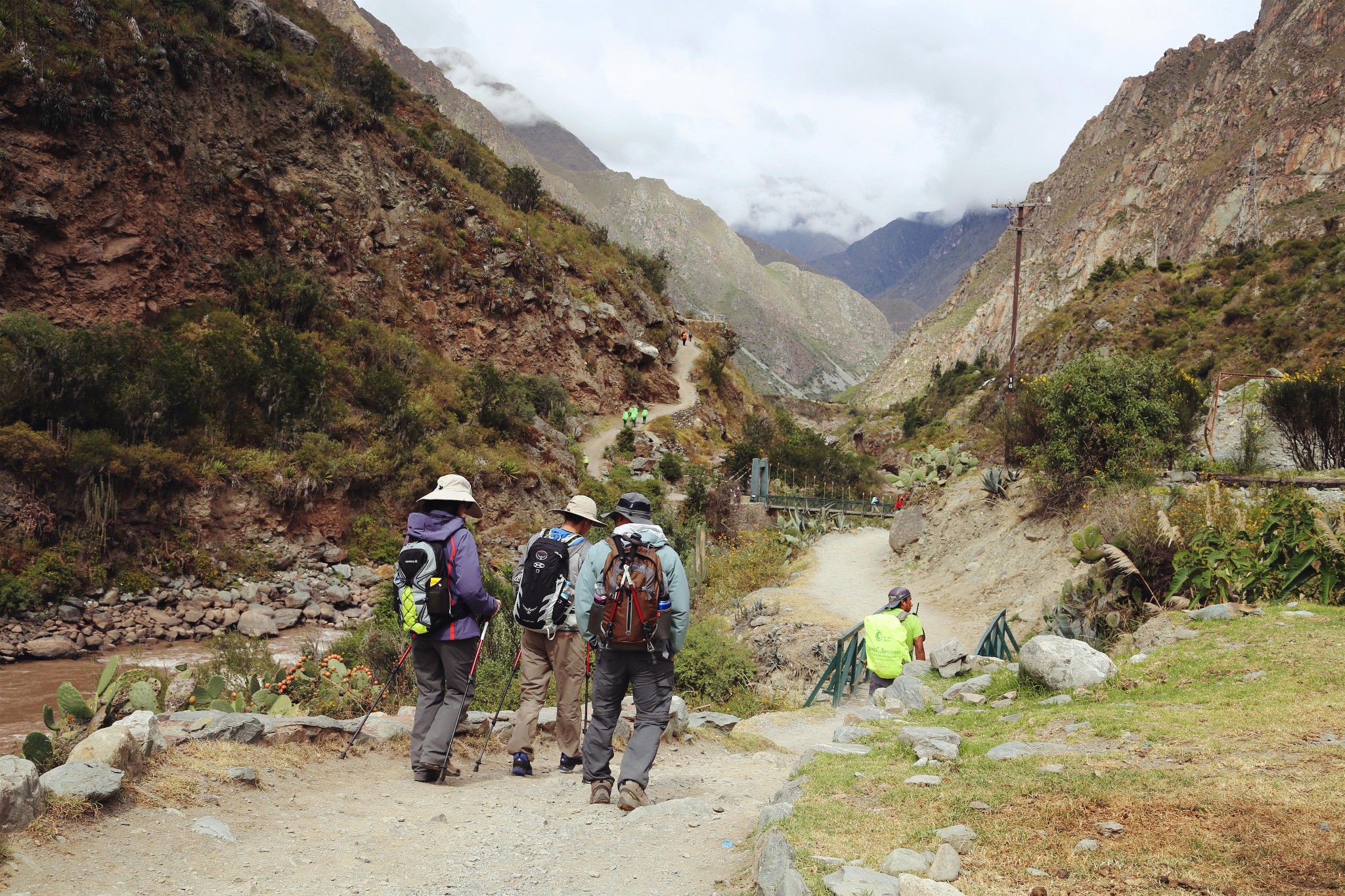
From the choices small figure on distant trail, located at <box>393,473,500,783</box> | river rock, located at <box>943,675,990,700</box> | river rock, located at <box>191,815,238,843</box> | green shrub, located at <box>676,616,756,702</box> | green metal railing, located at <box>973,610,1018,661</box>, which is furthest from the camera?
green shrub, located at <box>676,616,756,702</box>

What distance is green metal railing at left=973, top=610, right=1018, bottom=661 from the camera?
1005 centimetres

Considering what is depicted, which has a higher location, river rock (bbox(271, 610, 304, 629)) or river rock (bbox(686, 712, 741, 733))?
river rock (bbox(686, 712, 741, 733))

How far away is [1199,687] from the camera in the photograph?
5781mm

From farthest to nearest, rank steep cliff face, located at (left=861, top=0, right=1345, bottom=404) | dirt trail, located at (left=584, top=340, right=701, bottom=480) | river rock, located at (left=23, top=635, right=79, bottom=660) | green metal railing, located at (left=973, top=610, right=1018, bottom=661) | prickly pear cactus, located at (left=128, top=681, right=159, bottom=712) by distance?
steep cliff face, located at (left=861, top=0, right=1345, bottom=404) → dirt trail, located at (left=584, top=340, right=701, bottom=480) → river rock, located at (left=23, top=635, right=79, bottom=660) → green metal railing, located at (left=973, top=610, right=1018, bottom=661) → prickly pear cactus, located at (left=128, top=681, right=159, bottom=712)

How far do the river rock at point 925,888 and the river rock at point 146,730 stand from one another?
412 centimetres

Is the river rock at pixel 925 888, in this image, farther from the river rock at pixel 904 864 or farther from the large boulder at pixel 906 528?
the large boulder at pixel 906 528

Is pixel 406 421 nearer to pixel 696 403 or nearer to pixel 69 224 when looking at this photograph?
pixel 69 224

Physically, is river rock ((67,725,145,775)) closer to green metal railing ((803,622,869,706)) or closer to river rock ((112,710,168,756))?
river rock ((112,710,168,756))

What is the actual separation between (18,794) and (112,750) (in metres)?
0.73

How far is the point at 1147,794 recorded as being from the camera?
3.39 metres

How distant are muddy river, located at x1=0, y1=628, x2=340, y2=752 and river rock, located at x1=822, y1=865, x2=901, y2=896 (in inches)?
398

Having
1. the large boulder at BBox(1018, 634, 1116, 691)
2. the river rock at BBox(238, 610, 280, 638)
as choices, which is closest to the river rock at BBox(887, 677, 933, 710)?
the large boulder at BBox(1018, 634, 1116, 691)

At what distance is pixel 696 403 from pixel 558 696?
35.3 m

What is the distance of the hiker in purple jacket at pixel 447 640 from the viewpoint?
16.9ft
